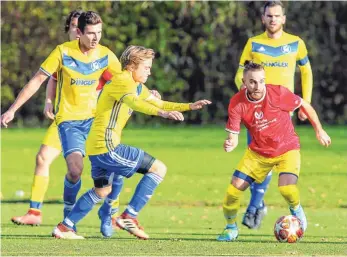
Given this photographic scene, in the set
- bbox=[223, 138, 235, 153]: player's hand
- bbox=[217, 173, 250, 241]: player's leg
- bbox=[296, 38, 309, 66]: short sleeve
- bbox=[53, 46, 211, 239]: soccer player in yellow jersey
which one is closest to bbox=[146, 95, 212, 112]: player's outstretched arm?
bbox=[53, 46, 211, 239]: soccer player in yellow jersey

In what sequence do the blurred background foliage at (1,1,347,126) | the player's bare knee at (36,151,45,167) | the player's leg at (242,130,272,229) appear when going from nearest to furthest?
the player's bare knee at (36,151,45,167) < the player's leg at (242,130,272,229) < the blurred background foliage at (1,1,347,126)

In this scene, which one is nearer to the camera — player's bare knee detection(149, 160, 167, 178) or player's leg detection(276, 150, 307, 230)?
player's leg detection(276, 150, 307, 230)

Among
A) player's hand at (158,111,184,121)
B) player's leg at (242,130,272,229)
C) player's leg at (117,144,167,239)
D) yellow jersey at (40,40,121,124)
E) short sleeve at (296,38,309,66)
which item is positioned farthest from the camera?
short sleeve at (296,38,309,66)

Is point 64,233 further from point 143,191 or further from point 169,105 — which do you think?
point 169,105

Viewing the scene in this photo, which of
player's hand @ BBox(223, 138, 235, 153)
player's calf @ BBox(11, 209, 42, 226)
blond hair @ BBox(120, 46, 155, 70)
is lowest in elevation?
player's calf @ BBox(11, 209, 42, 226)

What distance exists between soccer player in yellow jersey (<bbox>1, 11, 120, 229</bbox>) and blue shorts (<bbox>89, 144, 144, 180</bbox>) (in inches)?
22.3

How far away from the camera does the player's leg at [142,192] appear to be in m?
10.5

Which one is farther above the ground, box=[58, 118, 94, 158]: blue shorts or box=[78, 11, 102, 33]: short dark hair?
box=[78, 11, 102, 33]: short dark hair

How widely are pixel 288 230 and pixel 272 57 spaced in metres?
2.64

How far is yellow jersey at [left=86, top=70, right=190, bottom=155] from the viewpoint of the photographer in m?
10.3

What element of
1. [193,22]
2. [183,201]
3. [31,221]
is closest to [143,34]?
[193,22]

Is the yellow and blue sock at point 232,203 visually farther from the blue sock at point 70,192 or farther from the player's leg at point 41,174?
the player's leg at point 41,174

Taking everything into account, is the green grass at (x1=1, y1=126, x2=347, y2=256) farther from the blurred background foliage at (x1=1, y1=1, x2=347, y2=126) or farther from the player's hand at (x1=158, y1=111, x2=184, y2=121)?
the blurred background foliage at (x1=1, y1=1, x2=347, y2=126)

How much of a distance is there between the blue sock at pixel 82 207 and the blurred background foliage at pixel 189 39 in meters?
18.6
